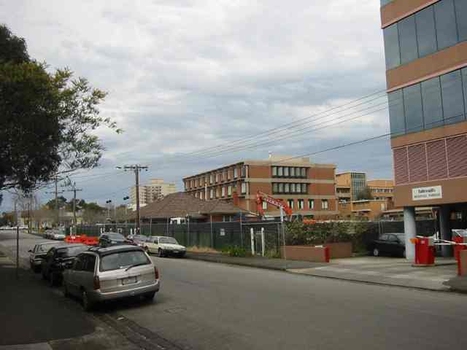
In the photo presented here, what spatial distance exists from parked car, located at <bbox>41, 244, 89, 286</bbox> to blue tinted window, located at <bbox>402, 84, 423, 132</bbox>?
1680 centimetres

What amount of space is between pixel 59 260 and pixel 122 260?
27.5 ft

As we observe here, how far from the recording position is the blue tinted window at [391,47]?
1092 inches

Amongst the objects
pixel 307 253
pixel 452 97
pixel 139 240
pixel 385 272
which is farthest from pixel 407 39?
pixel 139 240

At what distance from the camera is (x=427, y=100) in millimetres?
25953

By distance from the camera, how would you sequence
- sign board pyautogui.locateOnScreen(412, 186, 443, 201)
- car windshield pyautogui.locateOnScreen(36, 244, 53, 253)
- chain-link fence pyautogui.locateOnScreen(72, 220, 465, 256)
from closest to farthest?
sign board pyautogui.locateOnScreen(412, 186, 443, 201) → car windshield pyautogui.locateOnScreen(36, 244, 53, 253) → chain-link fence pyautogui.locateOnScreen(72, 220, 465, 256)

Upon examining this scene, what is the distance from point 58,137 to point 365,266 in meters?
14.6

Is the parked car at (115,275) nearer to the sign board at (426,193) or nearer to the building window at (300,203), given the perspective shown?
the sign board at (426,193)

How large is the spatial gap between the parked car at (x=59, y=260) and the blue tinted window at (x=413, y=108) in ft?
55.1

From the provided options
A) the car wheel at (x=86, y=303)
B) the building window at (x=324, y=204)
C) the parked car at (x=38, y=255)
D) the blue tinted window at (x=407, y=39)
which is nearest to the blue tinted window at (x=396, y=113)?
the blue tinted window at (x=407, y=39)

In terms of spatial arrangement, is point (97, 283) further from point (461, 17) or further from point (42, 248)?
point (461, 17)

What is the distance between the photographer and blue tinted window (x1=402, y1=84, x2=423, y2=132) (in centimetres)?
2638

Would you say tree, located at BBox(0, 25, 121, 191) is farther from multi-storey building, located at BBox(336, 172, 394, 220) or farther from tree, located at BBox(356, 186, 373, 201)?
tree, located at BBox(356, 186, 373, 201)

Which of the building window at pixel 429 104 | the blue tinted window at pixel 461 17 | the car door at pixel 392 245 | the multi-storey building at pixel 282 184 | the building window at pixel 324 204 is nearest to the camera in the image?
the blue tinted window at pixel 461 17

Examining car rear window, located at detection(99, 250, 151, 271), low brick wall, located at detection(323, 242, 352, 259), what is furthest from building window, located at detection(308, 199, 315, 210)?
car rear window, located at detection(99, 250, 151, 271)
